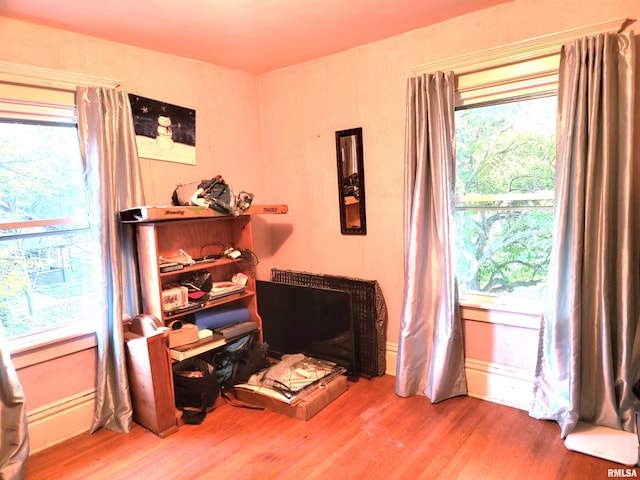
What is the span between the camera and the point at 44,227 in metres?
2.37

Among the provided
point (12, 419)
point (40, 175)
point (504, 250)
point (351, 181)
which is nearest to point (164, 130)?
point (40, 175)

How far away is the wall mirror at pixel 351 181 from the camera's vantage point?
9.74 ft

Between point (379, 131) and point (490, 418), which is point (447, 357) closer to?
point (490, 418)

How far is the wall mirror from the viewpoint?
2969 millimetres

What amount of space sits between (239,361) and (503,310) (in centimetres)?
177

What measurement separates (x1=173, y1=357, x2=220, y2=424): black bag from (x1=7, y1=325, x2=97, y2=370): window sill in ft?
1.84

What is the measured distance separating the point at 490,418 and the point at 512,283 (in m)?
0.82

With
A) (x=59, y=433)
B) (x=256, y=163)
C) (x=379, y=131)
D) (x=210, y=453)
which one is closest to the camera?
(x=210, y=453)

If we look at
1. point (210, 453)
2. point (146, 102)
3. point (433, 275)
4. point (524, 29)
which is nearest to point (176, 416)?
point (210, 453)

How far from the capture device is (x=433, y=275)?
263cm

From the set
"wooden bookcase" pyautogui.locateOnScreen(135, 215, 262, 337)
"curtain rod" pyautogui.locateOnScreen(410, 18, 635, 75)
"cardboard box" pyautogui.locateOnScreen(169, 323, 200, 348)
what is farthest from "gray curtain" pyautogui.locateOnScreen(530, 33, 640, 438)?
"cardboard box" pyautogui.locateOnScreen(169, 323, 200, 348)

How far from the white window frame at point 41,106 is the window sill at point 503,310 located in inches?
93.6

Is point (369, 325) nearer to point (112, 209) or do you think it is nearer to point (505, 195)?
point (505, 195)
